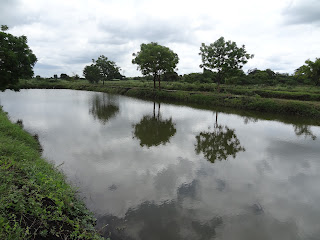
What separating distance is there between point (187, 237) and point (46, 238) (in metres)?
2.78

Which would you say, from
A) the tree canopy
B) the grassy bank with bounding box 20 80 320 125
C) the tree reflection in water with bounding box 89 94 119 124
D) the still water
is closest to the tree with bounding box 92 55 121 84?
the tree canopy

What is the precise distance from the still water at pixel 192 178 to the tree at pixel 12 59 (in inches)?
214

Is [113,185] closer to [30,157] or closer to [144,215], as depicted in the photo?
[144,215]

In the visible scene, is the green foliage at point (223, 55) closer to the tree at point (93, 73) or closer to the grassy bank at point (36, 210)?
the grassy bank at point (36, 210)

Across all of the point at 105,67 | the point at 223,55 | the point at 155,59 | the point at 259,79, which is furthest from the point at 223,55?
the point at 105,67

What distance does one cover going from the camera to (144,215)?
488 cm

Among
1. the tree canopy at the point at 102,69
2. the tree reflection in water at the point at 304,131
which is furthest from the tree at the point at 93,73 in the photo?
the tree reflection in water at the point at 304,131

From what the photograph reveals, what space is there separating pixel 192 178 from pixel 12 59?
1506cm

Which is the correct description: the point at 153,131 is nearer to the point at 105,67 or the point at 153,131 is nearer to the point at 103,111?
the point at 103,111

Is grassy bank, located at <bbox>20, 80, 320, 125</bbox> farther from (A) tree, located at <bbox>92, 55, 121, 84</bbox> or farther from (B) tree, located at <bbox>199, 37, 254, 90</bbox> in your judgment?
(A) tree, located at <bbox>92, 55, 121, 84</bbox>

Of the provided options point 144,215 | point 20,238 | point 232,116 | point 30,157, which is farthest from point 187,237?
point 232,116

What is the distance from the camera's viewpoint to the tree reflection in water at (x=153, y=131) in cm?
1060

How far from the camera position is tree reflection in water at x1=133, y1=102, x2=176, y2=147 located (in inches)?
417

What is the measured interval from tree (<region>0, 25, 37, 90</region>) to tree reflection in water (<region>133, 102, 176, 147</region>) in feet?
33.2
